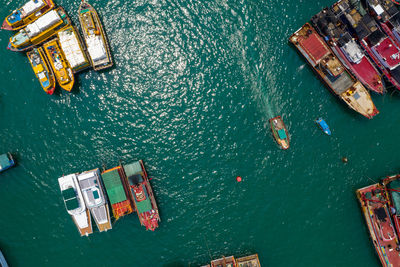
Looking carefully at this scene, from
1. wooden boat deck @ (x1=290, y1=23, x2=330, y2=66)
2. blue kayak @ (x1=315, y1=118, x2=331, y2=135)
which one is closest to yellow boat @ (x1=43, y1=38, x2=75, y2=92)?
wooden boat deck @ (x1=290, y1=23, x2=330, y2=66)

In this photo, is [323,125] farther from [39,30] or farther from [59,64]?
[39,30]

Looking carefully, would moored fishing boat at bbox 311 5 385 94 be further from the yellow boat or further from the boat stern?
the boat stern

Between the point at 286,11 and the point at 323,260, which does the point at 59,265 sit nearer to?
the point at 323,260

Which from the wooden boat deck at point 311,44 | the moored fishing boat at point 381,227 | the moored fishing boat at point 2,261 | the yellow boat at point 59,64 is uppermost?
the yellow boat at point 59,64

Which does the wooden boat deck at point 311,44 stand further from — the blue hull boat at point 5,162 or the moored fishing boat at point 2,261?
the moored fishing boat at point 2,261

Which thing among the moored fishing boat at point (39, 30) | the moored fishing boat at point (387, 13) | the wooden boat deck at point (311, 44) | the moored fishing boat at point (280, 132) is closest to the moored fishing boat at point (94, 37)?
the moored fishing boat at point (39, 30)

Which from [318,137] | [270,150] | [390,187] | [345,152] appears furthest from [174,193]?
[390,187]

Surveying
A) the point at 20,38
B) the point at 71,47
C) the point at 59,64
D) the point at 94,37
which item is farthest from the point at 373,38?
the point at 20,38
